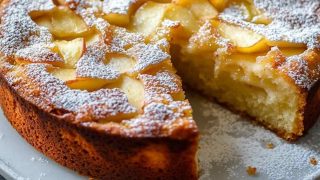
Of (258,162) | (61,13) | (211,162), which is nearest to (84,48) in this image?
(61,13)

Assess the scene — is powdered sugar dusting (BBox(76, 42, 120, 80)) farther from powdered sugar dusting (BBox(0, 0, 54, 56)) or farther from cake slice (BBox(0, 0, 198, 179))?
powdered sugar dusting (BBox(0, 0, 54, 56))

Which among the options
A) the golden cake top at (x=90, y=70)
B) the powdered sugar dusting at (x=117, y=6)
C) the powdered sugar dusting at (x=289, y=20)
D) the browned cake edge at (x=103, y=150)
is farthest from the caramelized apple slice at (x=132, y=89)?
the powdered sugar dusting at (x=289, y=20)

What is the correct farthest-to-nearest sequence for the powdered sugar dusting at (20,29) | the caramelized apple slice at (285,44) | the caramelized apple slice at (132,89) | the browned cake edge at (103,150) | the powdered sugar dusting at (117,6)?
the powdered sugar dusting at (117,6)
the caramelized apple slice at (285,44)
the powdered sugar dusting at (20,29)
the caramelized apple slice at (132,89)
the browned cake edge at (103,150)

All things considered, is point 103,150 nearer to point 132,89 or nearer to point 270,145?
point 132,89

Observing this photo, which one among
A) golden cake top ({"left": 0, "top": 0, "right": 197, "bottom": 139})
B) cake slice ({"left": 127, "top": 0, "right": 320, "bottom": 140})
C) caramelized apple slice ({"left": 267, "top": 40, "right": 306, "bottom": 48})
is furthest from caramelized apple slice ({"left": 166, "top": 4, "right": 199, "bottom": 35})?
caramelized apple slice ({"left": 267, "top": 40, "right": 306, "bottom": 48})

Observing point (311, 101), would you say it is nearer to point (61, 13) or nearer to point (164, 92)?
point (164, 92)

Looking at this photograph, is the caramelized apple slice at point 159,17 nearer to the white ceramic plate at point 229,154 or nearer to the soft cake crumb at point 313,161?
the white ceramic plate at point 229,154

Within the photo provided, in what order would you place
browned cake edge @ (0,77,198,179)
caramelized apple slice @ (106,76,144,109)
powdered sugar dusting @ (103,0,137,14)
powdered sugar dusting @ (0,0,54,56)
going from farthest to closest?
powdered sugar dusting @ (103,0,137,14) < powdered sugar dusting @ (0,0,54,56) < caramelized apple slice @ (106,76,144,109) < browned cake edge @ (0,77,198,179)

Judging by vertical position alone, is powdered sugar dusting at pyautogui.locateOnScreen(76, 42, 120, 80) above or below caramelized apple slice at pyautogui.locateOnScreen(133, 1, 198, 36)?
below
